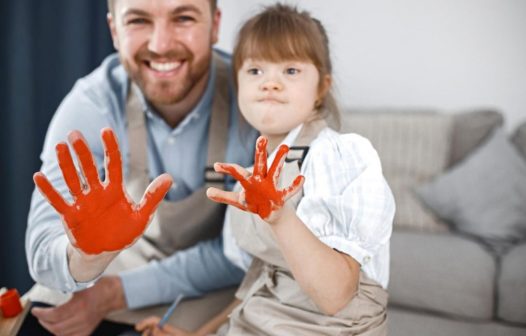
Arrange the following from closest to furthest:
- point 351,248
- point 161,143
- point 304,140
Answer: point 351,248 < point 304,140 < point 161,143

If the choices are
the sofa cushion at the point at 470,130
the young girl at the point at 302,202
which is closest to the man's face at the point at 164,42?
the young girl at the point at 302,202

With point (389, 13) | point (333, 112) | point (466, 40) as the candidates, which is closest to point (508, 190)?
point (466, 40)

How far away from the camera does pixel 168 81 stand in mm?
1017

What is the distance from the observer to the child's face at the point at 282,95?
74cm

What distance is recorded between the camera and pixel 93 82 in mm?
1104

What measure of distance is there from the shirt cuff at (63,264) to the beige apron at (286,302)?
0.22 metres

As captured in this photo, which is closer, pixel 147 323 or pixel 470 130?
pixel 147 323

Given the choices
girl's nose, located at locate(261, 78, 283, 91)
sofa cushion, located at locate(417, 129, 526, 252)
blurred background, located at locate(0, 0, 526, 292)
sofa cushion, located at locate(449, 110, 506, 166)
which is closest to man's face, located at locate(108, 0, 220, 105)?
girl's nose, located at locate(261, 78, 283, 91)

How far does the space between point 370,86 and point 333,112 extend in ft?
5.65

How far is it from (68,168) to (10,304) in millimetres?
448

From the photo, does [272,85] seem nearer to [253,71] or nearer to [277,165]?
[253,71]

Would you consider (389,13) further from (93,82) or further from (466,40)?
(93,82)

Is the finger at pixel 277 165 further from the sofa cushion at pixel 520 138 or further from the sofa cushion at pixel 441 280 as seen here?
the sofa cushion at pixel 520 138

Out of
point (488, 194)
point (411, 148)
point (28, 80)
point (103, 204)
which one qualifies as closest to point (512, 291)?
point (488, 194)
